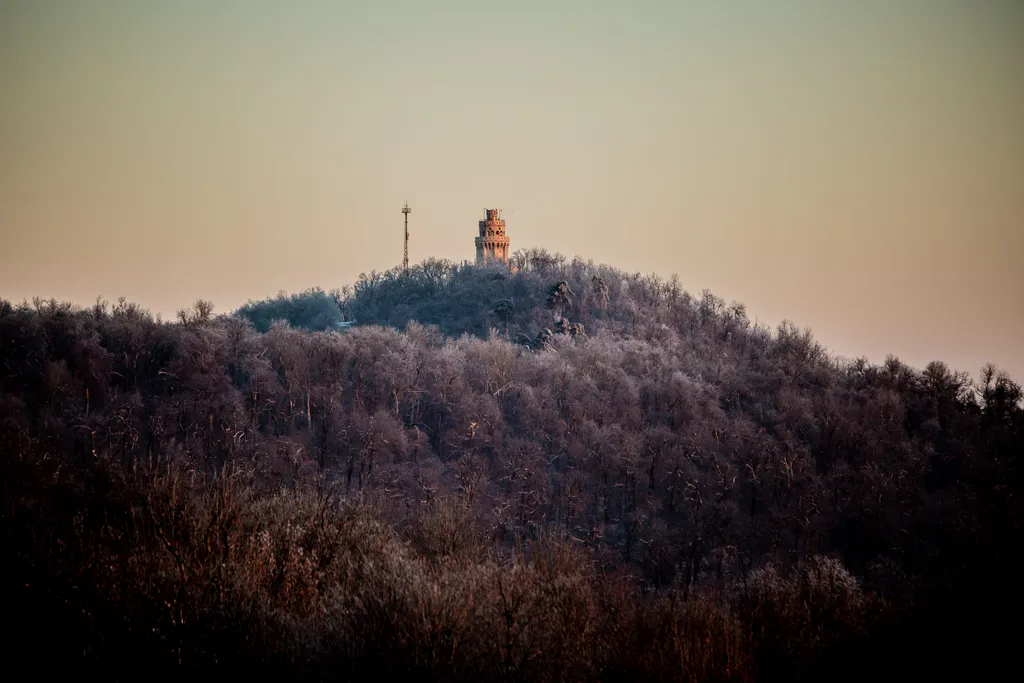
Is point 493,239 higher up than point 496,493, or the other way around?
point 493,239

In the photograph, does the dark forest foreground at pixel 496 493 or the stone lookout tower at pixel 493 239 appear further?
the stone lookout tower at pixel 493 239

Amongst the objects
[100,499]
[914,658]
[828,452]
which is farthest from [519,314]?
[914,658]

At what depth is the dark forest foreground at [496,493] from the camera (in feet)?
96.8

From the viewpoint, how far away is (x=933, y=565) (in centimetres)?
5022

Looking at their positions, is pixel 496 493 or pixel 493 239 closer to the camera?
pixel 496 493

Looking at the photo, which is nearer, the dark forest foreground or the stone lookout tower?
the dark forest foreground

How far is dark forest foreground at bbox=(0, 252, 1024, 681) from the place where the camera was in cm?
2950

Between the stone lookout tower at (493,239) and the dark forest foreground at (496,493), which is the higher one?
the stone lookout tower at (493,239)

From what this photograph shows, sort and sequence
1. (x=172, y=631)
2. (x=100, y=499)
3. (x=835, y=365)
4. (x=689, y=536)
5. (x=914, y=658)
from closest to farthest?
1. (x=172, y=631)
2. (x=914, y=658)
3. (x=100, y=499)
4. (x=689, y=536)
5. (x=835, y=365)

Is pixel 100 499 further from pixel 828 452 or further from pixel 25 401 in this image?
pixel 828 452

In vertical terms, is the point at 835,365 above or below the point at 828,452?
above

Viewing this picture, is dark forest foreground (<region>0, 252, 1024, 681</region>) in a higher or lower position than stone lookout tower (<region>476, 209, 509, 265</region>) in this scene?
lower

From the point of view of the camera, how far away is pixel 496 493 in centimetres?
6638

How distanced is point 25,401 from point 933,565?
53.7m
